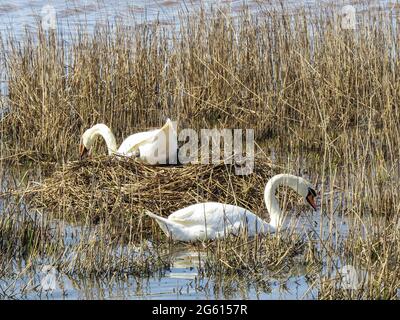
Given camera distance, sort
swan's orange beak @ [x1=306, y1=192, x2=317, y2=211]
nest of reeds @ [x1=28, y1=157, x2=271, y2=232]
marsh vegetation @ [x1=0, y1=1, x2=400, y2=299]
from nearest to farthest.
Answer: marsh vegetation @ [x1=0, y1=1, x2=400, y2=299] → swan's orange beak @ [x1=306, y1=192, x2=317, y2=211] → nest of reeds @ [x1=28, y1=157, x2=271, y2=232]

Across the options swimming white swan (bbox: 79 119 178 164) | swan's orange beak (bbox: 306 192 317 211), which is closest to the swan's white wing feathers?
swan's orange beak (bbox: 306 192 317 211)

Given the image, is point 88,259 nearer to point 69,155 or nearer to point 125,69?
point 69,155

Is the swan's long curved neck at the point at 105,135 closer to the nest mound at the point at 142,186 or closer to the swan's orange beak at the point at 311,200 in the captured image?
the nest mound at the point at 142,186

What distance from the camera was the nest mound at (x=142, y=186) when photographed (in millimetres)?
8391

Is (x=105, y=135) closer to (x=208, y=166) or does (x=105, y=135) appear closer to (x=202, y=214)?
(x=208, y=166)

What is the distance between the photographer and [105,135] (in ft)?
32.7

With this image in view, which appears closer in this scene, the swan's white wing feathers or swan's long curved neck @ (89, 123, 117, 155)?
the swan's white wing feathers

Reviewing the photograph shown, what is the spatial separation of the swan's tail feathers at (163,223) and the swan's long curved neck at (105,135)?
89.4 inches

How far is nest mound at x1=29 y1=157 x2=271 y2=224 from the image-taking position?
839 centimetres

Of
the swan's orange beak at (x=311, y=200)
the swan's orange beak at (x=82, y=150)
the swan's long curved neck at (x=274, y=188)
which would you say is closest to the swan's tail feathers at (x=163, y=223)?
the swan's long curved neck at (x=274, y=188)

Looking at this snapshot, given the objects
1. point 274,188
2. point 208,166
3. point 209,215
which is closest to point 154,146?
point 208,166

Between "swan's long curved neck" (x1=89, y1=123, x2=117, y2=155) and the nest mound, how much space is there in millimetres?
766

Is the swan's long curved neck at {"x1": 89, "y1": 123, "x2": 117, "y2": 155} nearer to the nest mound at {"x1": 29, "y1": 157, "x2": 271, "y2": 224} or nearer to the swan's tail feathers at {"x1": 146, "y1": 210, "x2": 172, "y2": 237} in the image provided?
the nest mound at {"x1": 29, "y1": 157, "x2": 271, "y2": 224}
